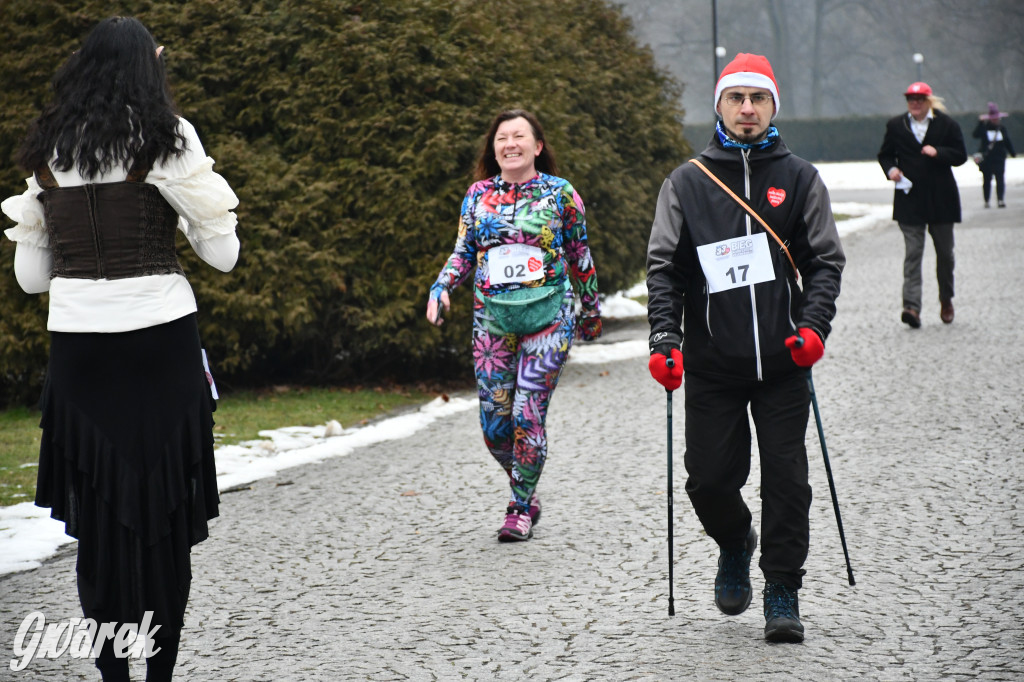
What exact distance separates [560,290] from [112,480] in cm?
273

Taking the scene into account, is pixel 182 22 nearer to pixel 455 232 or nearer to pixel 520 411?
pixel 455 232

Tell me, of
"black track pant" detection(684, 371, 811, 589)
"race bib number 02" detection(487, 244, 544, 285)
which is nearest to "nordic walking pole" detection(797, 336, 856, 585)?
"black track pant" detection(684, 371, 811, 589)

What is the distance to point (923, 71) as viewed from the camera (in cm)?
6988

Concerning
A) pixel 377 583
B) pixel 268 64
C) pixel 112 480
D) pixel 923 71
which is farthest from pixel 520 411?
pixel 923 71

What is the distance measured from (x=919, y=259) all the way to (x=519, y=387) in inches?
259

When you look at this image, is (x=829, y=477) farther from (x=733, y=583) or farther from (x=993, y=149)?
(x=993, y=149)

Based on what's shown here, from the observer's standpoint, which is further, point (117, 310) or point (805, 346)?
point (805, 346)

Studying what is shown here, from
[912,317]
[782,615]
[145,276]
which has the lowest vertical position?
[912,317]

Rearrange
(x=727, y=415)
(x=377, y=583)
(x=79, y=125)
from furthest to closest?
1. (x=377, y=583)
2. (x=727, y=415)
3. (x=79, y=125)

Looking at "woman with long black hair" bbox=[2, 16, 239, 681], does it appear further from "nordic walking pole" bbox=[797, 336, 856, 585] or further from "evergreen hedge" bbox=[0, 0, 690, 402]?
"evergreen hedge" bbox=[0, 0, 690, 402]

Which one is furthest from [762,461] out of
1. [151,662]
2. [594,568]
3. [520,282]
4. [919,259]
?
[919,259]

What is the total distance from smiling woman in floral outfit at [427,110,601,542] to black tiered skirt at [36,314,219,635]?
2173 mm

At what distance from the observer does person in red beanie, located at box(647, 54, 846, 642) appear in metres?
4.23

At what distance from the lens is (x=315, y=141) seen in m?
9.95
